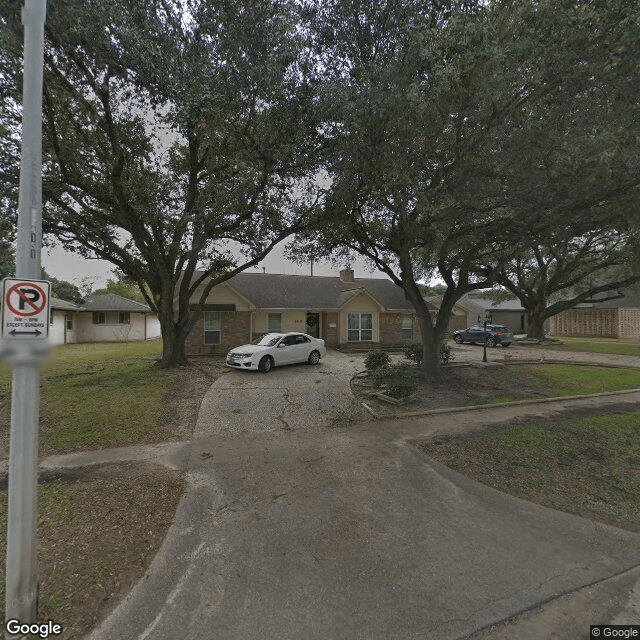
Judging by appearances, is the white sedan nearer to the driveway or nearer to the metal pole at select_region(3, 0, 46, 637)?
the driveway

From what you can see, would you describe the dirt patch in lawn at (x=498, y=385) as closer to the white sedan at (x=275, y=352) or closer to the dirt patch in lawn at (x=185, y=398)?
the white sedan at (x=275, y=352)

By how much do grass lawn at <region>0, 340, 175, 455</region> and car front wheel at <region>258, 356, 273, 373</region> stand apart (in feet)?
10.5

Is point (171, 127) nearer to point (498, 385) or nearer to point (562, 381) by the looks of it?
point (498, 385)

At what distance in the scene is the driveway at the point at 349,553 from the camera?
2.57 m

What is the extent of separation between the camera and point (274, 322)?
850 inches

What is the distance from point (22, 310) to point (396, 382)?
8.26 meters

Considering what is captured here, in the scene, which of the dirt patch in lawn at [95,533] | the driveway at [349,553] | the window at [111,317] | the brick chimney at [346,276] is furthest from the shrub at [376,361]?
the window at [111,317]

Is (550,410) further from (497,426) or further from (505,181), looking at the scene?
(505,181)

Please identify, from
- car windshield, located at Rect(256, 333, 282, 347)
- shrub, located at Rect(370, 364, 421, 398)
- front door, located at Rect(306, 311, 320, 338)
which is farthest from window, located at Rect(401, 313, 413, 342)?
shrub, located at Rect(370, 364, 421, 398)

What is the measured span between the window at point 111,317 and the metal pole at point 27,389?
28.6m

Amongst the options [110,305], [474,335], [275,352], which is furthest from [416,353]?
[110,305]

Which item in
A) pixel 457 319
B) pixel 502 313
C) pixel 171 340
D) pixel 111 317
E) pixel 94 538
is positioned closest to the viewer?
pixel 94 538

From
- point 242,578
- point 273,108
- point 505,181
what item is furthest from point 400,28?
point 242,578

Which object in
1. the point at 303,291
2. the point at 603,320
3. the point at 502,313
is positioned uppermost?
the point at 303,291
